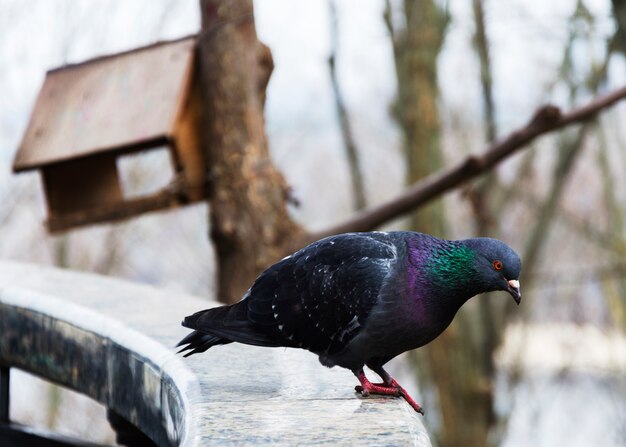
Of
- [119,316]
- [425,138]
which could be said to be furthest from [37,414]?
[119,316]

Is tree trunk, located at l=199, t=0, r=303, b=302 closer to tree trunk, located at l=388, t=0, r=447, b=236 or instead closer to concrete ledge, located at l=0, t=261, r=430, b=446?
concrete ledge, located at l=0, t=261, r=430, b=446

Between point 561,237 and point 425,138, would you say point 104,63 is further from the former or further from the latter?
point 561,237

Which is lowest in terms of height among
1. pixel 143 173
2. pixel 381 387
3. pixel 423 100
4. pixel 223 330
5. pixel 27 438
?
pixel 143 173

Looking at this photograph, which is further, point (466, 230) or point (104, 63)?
point (466, 230)

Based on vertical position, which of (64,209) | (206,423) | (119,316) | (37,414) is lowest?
(37,414)

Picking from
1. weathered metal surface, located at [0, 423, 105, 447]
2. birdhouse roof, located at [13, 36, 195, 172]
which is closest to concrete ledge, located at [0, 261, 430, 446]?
weathered metal surface, located at [0, 423, 105, 447]

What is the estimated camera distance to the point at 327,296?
2.19 meters

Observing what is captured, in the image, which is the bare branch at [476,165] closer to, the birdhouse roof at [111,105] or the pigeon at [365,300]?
the birdhouse roof at [111,105]

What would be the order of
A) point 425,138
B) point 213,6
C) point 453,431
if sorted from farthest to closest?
point 453,431, point 425,138, point 213,6

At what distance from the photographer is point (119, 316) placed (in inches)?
93.7

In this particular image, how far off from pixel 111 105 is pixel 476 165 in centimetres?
163

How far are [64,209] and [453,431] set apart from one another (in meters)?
3.62

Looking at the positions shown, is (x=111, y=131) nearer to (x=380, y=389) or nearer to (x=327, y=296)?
(x=327, y=296)

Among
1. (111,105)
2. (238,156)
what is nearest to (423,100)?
(238,156)
